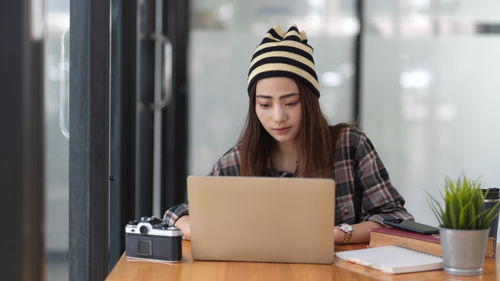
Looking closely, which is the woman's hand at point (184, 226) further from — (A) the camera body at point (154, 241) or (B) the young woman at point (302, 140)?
(B) the young woman at point (302, 140)

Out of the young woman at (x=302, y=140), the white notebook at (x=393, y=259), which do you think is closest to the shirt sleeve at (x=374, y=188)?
the young woman at (x=302, y=140)

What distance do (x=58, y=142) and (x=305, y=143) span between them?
782 millimetres

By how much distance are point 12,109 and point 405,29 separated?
325 cm

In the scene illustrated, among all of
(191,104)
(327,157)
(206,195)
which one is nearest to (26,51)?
(206,195)

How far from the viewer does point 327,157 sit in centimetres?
201

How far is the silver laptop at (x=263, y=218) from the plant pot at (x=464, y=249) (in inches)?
9.5

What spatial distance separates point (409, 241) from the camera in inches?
56.8

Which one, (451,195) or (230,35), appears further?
(230,35)

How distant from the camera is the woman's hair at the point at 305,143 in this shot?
1.97m

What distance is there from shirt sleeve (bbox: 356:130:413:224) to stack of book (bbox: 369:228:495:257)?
12.4 inches

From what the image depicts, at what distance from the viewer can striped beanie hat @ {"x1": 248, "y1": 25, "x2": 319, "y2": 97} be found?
1.94 m

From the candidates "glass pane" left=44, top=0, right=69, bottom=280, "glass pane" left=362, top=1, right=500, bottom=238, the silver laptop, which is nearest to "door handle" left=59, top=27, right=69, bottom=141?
"glass pane" left=44, top=0, right=69, bottom=280

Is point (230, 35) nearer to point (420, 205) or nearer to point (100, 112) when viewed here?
point (420, 205)

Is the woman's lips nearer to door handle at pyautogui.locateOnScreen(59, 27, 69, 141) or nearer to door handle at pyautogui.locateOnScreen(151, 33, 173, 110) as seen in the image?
door handle at pyautogui.locateOnScreen(59, 27, 69, 141)
